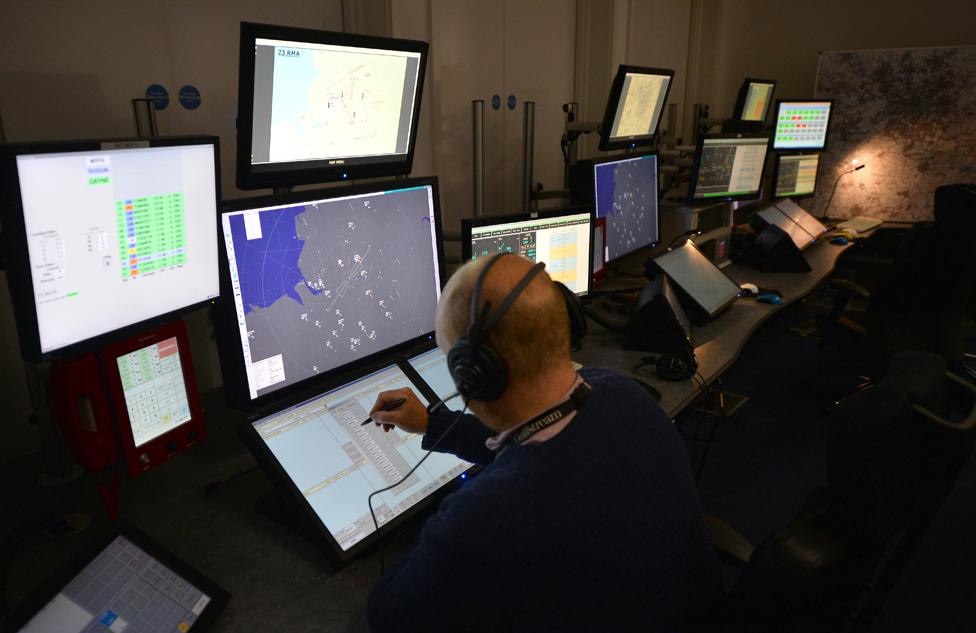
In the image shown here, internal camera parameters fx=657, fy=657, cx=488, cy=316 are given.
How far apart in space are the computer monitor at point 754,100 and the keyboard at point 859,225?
0.92m

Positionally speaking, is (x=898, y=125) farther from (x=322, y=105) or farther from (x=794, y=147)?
(x=322, y=105)

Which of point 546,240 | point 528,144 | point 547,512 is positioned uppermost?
point 528,144

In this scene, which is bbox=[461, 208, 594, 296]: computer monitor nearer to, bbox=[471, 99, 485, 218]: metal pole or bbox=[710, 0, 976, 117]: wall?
bbox=[471, 99, 485, 218]: metal pole

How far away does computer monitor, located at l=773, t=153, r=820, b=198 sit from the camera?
4.33 metres

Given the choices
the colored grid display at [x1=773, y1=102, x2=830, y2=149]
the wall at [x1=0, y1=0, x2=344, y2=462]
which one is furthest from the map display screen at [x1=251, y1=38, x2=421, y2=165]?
the colored grid display at [x1=773, y1=102, x2=830, y2=149]

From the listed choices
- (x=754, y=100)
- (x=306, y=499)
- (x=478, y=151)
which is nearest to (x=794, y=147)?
(x=754, y=100)

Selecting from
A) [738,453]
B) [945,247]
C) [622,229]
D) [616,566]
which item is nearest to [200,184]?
[616,566]

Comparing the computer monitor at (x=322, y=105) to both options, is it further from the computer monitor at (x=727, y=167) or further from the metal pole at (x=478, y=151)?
the computer monitor at (x=727, y=167)

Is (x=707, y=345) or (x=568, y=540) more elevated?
(x=568, y=540)

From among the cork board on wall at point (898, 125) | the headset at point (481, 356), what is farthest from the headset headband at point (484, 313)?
the cork board on wall at point (898, 125)

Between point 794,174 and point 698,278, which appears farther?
point 794,174

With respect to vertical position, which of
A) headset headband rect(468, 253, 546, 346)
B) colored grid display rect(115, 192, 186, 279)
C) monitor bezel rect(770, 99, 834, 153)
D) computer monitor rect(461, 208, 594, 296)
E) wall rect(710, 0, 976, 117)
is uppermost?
wall rect(710, 0, 976, 117)

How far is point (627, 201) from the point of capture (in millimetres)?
2605

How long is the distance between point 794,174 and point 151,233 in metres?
4.29
